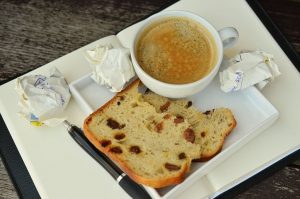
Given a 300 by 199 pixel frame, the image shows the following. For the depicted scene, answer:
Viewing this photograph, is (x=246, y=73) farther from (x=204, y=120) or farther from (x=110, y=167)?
(x=110, y=167)

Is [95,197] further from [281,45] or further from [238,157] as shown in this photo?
[281,45]

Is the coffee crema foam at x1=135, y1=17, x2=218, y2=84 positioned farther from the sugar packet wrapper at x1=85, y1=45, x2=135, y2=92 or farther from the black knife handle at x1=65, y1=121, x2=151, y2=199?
the black knife handle at x1=65, y1=121, x2=151, y2=199

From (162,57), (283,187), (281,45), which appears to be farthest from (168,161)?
(281,45)

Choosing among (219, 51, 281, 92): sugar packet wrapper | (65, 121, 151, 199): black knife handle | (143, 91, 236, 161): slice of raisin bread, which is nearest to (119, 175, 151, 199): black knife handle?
(65, 121, 151, 199): black knife handle

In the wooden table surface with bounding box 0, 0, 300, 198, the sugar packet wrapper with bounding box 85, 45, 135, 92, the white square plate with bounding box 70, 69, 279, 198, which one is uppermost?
the wooden table surface with bounding box 0, 0, 300, 198

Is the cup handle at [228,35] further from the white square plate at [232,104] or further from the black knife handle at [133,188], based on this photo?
the black knife handle at [133,188]

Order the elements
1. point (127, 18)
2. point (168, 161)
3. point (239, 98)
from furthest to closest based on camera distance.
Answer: point (127, 18)
point (239, 98)
point (168, 161)
